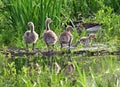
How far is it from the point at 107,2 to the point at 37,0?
2835mm

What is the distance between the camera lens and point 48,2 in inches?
408

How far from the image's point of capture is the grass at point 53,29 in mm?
6652

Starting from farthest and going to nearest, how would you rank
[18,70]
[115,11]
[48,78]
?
1. [115,11]
2. [18,70]
3. [48,78]

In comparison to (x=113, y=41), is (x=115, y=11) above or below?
above

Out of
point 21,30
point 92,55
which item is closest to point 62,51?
point 92,55

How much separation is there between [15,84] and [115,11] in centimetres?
656

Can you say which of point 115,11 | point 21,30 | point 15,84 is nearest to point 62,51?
point 21,30

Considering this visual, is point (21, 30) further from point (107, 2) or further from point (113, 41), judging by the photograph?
point (107, 2)

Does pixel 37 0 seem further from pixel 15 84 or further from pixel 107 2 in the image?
pixel 15 84

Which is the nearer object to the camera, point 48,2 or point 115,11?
point 48,2

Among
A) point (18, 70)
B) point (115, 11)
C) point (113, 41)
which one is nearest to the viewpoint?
point (18, 70)

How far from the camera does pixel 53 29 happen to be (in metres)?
10.7

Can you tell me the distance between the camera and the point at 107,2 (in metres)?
12.9

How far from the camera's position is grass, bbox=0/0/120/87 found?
6.65m
